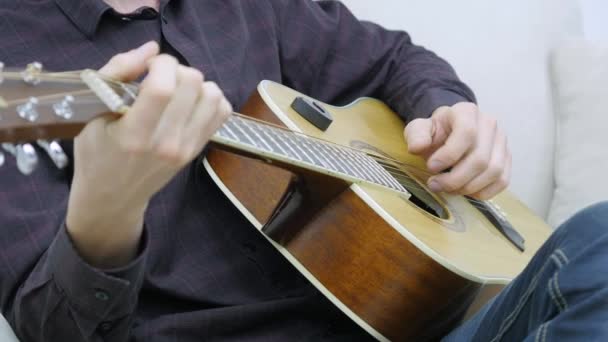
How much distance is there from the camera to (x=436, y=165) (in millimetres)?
1090

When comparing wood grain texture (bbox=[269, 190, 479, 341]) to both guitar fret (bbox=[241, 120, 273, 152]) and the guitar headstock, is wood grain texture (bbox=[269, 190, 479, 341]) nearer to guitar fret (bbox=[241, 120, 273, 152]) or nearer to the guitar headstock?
guitar fret (bbox=[241, 120, 273, 152])

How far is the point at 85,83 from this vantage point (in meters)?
0.57

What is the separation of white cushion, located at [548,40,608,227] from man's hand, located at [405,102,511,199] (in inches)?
13.5

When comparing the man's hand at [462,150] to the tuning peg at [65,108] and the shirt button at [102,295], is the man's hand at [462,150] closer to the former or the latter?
the shirt button at [102,295]

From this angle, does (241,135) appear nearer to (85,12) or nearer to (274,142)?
(274,142)

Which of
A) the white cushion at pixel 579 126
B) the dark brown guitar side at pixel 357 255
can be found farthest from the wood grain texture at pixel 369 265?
the white cushion at pixel 579 126

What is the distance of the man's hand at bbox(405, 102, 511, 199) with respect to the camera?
42.8 inches

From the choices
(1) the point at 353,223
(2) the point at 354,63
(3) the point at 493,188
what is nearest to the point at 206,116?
(1) the point at 353,223

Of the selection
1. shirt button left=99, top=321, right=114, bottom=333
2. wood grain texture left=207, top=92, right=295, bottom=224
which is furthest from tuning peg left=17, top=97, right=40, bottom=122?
wood grain texture left=207, top=92, right=295, bottom=224

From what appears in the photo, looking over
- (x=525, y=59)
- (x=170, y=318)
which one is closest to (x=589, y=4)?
(x=525, y=59)

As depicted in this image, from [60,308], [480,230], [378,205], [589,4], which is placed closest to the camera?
[60,308]

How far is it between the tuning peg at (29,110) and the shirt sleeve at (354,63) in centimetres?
75

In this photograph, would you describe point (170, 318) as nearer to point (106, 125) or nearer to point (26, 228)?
point (26, 228)

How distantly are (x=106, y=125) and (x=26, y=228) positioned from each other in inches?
13.2
